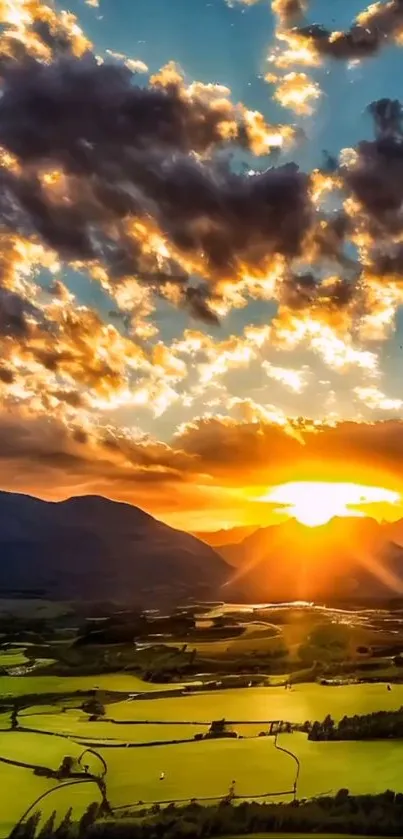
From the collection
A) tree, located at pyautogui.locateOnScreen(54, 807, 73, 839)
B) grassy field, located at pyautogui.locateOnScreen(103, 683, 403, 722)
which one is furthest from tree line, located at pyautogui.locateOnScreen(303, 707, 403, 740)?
tree, located at pyautogui.locateOnScreen(54, 807, 73, 839)

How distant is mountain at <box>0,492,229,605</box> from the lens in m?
14.0

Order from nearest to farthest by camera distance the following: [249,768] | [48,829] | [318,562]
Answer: [48,829] → [249,768] → [318,562]

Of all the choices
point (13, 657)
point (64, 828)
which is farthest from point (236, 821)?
point (13, 657)

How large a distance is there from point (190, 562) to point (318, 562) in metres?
2.78

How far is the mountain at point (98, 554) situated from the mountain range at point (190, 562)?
22 mm

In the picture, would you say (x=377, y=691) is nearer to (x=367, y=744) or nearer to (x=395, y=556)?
(x=367, y=744)

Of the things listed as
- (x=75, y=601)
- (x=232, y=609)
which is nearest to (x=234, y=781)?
(x=232, y=609)

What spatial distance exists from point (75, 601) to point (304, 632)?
15.3 ft

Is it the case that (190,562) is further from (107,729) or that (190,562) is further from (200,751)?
(200,751)

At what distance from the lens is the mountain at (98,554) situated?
45.8 ft

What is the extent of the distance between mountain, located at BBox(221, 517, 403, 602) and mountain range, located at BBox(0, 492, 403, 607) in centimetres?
2

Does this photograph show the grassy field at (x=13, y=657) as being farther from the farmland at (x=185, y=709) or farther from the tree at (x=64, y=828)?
the tree at (x=64, y=828)

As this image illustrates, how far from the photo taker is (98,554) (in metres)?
15.1

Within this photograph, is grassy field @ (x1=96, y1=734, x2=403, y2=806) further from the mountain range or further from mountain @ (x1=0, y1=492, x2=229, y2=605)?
mountain @ (x1=0, y1=492, x2=229, y2=605)
